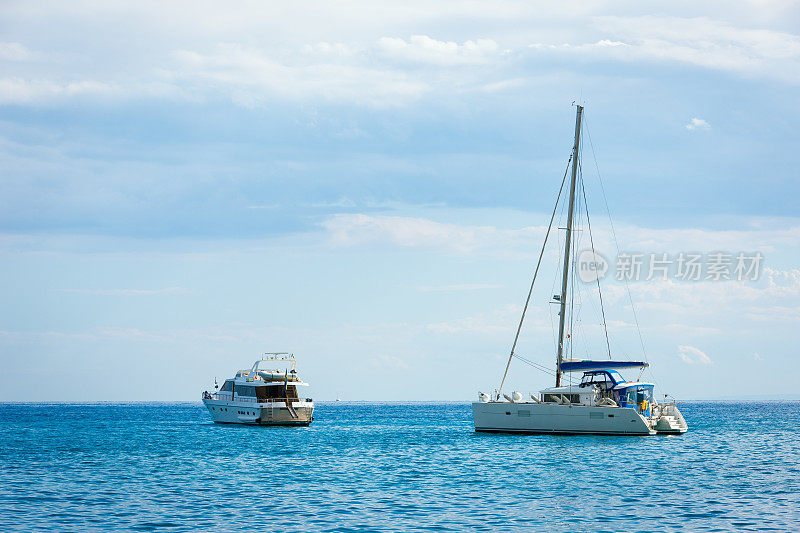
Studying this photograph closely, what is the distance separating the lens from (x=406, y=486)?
3966cm

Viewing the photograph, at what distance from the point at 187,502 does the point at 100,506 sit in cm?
317

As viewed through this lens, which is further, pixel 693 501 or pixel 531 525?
pixel 693 501

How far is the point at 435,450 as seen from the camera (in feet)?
204

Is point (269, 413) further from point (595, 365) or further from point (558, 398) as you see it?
point (595, 365)

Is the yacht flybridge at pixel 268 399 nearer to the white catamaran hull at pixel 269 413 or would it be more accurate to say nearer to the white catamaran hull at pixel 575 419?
the white catamaran hull at pixel 269 413

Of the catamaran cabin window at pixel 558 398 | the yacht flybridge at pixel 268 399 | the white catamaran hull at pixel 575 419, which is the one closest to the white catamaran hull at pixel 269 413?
the yacht flybridge at pixel 268 399

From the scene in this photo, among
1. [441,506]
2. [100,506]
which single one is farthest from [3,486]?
[441,506]

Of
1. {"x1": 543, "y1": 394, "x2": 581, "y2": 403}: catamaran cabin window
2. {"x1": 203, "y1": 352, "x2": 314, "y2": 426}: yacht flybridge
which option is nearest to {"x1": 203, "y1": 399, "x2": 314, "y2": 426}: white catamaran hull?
{"x1": 203, "y1": 352, "x2": 314, "y2": 426}: yacht flybridge

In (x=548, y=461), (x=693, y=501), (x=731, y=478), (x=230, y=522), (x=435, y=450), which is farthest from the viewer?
(x=435, y=450)

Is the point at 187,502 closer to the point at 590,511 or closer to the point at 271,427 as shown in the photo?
the point at 590,511

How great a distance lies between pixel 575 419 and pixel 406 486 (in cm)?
2564

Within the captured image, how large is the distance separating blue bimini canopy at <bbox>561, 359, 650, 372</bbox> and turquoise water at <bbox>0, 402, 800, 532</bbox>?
17.4 ft

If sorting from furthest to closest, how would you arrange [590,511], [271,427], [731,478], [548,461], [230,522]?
[271,427], [548,461], [731,478], [590,511], [230,522]

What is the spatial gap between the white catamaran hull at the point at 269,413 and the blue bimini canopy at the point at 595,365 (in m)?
26.7
